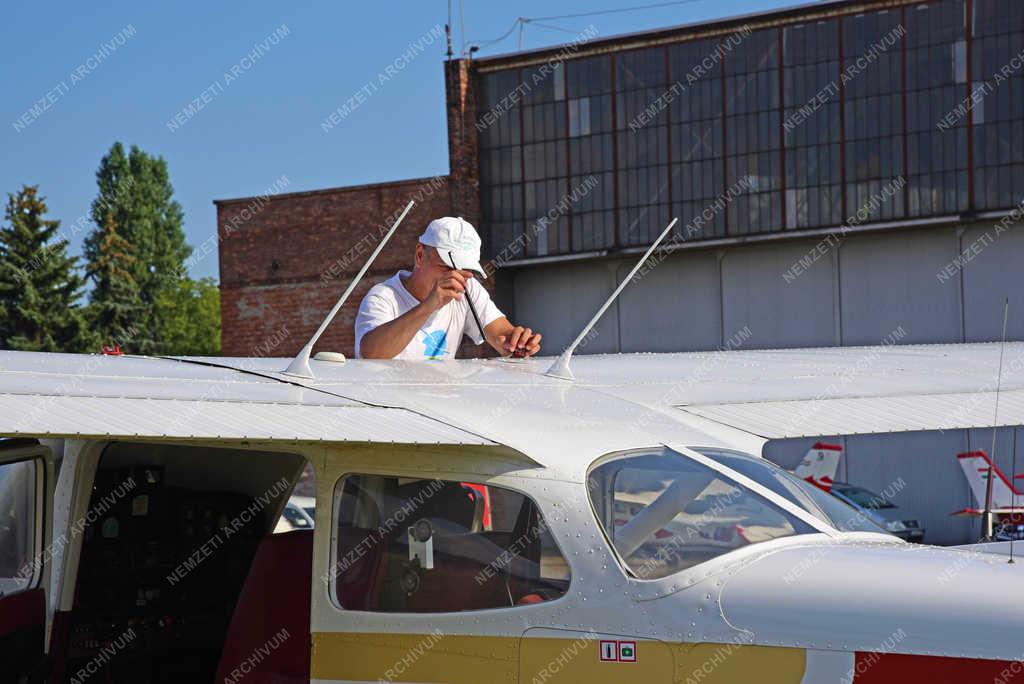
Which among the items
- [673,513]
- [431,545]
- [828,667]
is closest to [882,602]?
[828,667]

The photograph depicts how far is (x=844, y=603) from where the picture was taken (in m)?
3.86

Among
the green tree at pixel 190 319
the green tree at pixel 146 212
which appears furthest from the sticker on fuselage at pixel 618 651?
the green tree at pixel 146 212

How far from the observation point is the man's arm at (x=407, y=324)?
225 inches

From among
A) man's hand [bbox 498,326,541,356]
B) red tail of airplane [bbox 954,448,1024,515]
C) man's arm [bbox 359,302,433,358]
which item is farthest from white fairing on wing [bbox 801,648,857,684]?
red tail of airplane [bbox 954,448,1024,515]

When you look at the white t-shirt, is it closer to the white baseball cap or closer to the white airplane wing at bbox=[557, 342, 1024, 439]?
the white baseball cap

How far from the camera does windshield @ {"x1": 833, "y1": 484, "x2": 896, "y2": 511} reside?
2844 cm

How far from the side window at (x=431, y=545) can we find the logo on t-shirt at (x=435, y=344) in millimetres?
→ 2043

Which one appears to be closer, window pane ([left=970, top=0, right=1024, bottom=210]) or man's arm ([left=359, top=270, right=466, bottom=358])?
man's arm ([left=359, top=270, right=466, bottom=358])

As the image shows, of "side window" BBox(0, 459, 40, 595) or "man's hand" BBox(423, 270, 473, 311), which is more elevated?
"man's hand" BBox(423, 270, 473, 311)

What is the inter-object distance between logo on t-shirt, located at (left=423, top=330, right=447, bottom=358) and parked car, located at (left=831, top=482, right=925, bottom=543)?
880 inches

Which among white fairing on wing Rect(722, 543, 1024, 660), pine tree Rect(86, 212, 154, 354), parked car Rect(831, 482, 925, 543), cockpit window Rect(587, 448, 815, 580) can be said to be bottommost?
parked car Rect(831, 482, 925, 543)

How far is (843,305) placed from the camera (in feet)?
91.9

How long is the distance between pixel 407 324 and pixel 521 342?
0.71 m

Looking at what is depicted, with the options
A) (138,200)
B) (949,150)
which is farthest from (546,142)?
(138,200)
